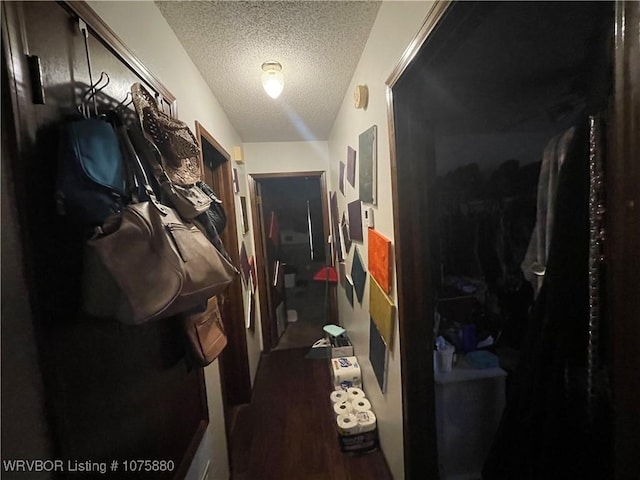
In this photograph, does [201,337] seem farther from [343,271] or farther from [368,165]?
[343,271]

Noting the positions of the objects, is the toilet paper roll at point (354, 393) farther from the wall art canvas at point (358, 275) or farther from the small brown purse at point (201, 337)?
the small brown purse at point (201, 337)

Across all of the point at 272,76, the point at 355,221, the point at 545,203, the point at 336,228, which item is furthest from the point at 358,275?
the point at 272,76

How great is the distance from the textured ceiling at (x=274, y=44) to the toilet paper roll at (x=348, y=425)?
207 centimetres

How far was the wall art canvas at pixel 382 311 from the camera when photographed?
117cm

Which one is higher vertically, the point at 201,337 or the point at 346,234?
the point at 346,234

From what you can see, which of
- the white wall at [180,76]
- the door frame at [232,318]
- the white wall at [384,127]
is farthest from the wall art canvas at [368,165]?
the door frame at [232,318]

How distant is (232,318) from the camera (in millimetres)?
1956

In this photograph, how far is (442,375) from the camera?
132 cm

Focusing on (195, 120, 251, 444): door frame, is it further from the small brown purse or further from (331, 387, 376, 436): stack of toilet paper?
the small brown purse

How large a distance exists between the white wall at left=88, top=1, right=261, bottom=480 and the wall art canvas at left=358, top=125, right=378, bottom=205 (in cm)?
86

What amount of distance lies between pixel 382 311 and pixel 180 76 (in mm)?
1416

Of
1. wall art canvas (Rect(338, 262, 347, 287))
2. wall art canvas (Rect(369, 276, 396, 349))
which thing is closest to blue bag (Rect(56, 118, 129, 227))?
wall art canvas (Rect(369, 276, 396, 349))

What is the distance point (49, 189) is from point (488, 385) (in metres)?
1.82

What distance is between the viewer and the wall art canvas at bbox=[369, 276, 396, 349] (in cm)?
117
